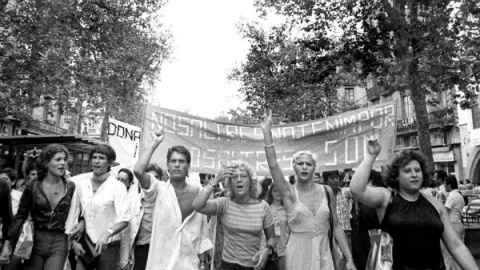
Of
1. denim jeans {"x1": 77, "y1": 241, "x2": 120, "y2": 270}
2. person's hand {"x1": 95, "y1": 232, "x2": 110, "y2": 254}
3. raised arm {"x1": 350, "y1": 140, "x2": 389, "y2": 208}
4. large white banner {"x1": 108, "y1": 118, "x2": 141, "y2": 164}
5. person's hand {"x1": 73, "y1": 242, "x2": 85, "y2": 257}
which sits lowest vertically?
denim jeans {"x1": 77, "y1": 241, "x2": 120, "y2": 270}

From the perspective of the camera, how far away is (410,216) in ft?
9.98

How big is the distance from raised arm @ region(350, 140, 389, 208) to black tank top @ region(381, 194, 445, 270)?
4.5 inches

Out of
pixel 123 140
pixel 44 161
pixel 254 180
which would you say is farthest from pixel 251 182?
pixel 123 140

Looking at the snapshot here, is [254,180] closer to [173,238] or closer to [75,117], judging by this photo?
[173,238]

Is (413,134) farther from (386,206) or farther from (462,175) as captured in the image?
(386,206)

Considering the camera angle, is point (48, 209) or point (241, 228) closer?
point (241, 228)

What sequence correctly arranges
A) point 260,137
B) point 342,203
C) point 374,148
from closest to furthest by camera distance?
point 374,148 → point 342,203 → point 260,137

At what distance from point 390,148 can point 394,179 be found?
3.36 meters

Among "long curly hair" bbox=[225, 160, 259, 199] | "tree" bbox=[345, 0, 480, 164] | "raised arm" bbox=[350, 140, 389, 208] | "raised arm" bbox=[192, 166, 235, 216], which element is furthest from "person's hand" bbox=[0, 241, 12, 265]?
"tree" bbox=[345, 0, 480, 164]

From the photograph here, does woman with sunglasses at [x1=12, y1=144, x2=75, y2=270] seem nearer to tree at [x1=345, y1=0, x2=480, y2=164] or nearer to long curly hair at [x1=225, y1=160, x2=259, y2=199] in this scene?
long curly hair at [x1=225, y1=160, x2=259, y2=199]

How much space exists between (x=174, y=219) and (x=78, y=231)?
0.95 meters

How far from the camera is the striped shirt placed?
3.86 m

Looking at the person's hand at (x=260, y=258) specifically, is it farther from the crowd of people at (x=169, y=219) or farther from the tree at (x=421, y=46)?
the tree at (x=421, y=46)

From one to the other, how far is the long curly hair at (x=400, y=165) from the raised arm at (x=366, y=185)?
151 mm
